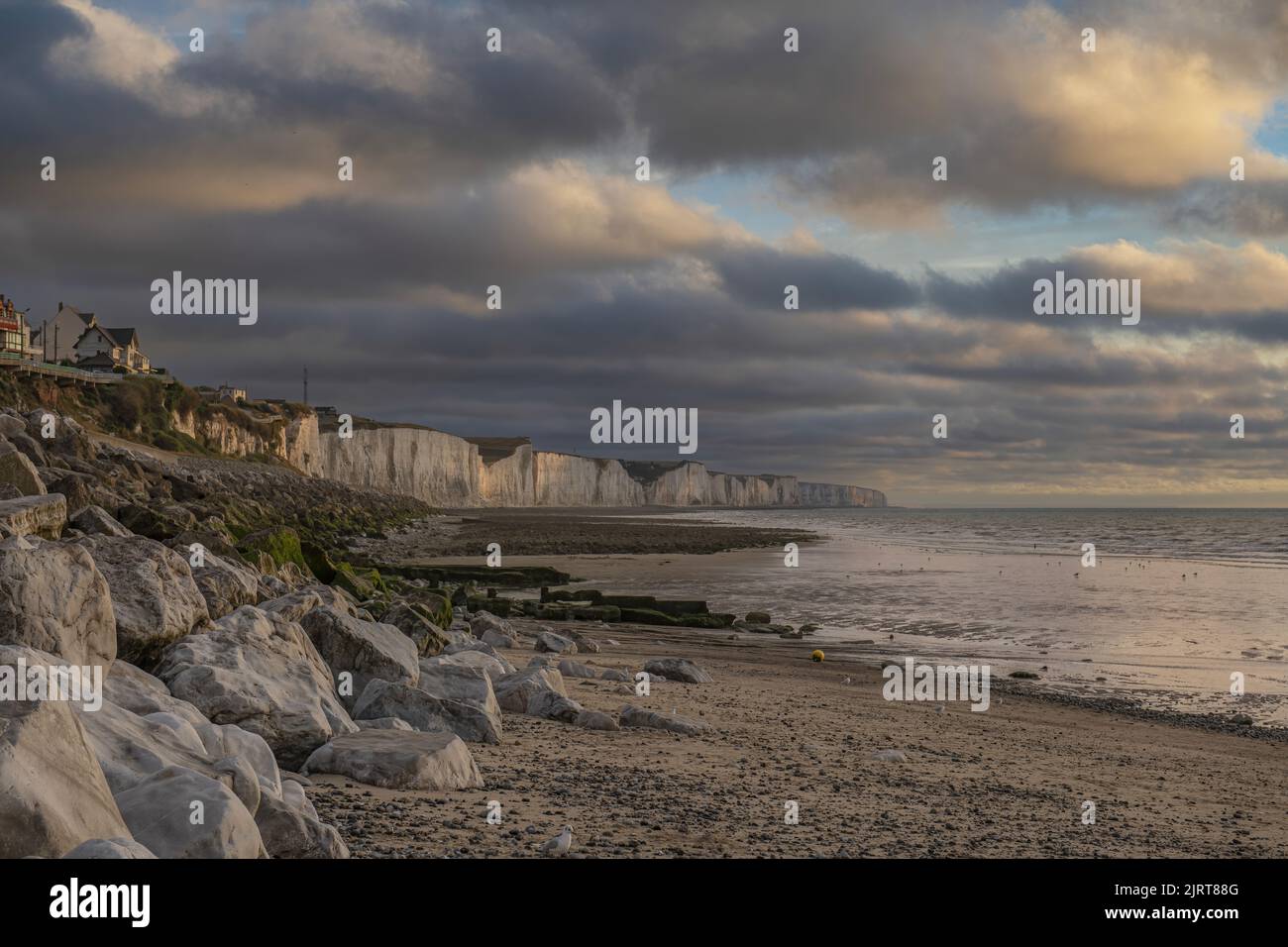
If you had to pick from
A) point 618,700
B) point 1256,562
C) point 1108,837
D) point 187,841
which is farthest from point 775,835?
point 1256,562

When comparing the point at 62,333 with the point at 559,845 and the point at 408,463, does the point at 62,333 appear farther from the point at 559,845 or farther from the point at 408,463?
the point at 559,845

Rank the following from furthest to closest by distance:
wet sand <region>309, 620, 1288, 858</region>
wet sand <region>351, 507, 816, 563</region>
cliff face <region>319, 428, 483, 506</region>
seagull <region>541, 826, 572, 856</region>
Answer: cliff face <region>319, 428, 483, 506</region>, wet sand <region>351, 507, 816, 563</region>, wet sand <region>309, 620, 1288, 858</region>, seagull <region>541, 826, 572, 856</region>

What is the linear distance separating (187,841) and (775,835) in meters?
3.70

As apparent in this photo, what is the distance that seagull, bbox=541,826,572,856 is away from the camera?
5.54 meters

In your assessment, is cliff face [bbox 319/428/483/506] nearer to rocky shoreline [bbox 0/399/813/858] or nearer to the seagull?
rocky shoreline [bbox 0/399/813/858]

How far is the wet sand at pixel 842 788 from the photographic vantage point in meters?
6.05

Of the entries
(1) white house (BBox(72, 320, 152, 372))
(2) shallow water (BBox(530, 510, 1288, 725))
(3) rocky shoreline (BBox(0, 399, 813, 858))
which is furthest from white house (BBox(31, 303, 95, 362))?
(3) rocky shoreline (BBox(0, 399, 813, 858))

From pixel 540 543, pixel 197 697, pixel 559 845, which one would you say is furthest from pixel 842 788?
pixel 540 543

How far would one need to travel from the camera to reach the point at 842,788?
26.5ft

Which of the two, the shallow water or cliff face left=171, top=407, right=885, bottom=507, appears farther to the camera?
cliff face left=171, top=407, right=885, bottom=507

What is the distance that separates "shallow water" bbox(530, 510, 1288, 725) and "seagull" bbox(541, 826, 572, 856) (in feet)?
39.6

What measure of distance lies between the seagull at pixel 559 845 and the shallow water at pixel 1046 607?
12065mm
